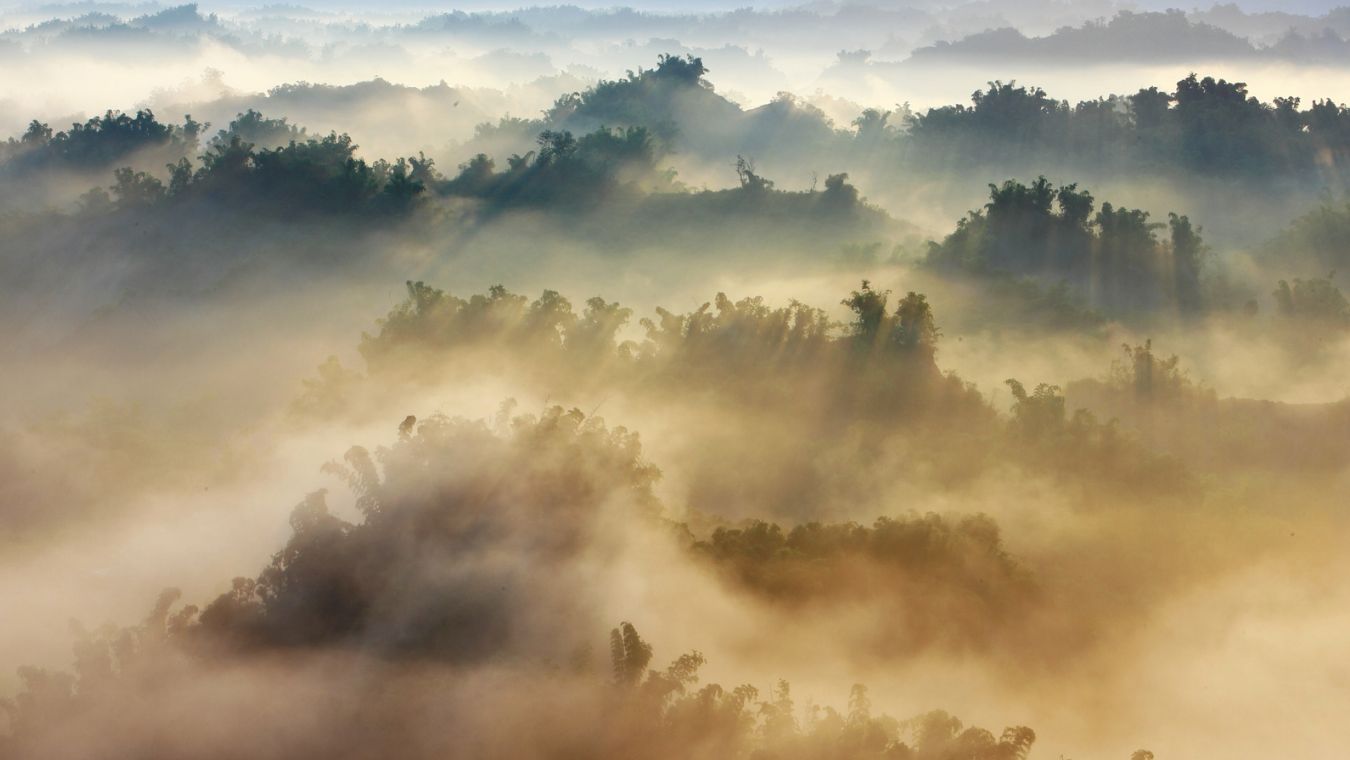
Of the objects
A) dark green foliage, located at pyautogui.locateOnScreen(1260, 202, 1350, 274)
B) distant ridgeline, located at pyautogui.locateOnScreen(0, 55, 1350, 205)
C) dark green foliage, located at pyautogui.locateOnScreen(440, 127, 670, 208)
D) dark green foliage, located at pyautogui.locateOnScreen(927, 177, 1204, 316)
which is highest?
distant ridgeline, located at pyautogui.locateOnScreen(0, 55, 1350, 205)

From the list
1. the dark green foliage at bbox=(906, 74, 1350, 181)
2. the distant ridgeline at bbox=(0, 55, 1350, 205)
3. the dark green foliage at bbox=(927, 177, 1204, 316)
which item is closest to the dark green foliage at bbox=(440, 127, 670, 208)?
the distant ridgeline at bbox=(0, 55, 1350, 205)

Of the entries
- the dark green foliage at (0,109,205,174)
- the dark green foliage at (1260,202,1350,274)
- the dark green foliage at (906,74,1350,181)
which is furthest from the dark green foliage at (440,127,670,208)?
the dark green foliage at (1260,202,1350,274)

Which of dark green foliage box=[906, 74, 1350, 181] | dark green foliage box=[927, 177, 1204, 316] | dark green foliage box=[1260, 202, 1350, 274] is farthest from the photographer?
dark green foliage box=[906, 74, 1350, 181]

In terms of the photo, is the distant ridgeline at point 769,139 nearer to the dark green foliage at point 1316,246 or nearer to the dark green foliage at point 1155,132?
the dark green foliage at point 1155,132

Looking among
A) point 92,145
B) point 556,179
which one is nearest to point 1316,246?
point 556,179

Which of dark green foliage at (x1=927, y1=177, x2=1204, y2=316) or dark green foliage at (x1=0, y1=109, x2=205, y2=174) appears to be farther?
dark green foliage at (x1=0, y1=109, x2=205, y2=174)

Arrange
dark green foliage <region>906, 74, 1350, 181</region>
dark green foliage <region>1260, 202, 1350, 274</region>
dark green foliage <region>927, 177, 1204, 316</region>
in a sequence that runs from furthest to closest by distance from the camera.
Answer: dark green foliage <region>906, 74, 1350, 181</region>, dark green foliage <region>1260, 202, 1350, 274</region>, dark green foliage <region>927, 177, 1204, 316</region>

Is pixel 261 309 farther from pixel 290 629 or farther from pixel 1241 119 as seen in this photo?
pixel 1241 119

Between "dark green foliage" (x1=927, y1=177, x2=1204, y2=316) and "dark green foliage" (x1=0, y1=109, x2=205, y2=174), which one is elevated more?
"dark green foliage" (x1=0, y1=109, x2=205, y2=174)

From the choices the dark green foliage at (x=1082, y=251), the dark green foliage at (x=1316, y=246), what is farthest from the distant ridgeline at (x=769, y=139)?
the dark green foliage at (x=1082, y=251)

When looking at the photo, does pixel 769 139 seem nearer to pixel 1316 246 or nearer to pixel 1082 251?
pixel 1082 251

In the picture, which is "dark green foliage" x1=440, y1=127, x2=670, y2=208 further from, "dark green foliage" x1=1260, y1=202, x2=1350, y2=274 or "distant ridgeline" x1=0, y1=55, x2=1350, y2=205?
"dark green foliage" x1=1260, y1=202, x2=1350, y2=274
